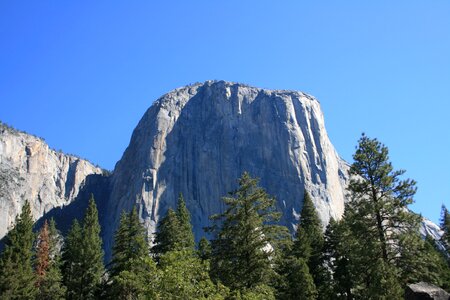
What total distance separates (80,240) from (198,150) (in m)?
94.3

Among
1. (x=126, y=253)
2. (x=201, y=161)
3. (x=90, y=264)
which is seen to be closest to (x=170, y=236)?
(x=126, y=253)

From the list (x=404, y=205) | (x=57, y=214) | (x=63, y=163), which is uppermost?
(x=63, y=163)

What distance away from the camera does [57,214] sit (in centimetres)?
15150

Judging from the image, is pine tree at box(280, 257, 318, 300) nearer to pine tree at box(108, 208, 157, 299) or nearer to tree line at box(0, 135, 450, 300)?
tree line at box(0, 135, 450, 300)

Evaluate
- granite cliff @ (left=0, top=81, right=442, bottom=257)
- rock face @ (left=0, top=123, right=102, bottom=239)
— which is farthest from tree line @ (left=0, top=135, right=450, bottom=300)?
rock face @ (left=0, top=123, right=102, bottom=239)

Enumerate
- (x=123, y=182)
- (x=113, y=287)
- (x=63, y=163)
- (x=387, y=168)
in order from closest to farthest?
(x=387, y=168)
(x=113, y=287)
(x=123, y=182)
(x=63, y=163)

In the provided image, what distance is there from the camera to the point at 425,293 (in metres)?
22.7

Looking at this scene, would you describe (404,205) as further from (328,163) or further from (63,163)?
(63,163)

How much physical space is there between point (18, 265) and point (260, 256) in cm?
2621

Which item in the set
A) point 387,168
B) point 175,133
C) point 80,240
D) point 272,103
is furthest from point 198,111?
point 387,168

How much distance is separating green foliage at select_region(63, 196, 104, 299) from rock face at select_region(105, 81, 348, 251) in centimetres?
7004

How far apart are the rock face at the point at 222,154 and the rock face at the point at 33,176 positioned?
2157 cm

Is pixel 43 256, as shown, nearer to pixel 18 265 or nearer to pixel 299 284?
pixel 18 265

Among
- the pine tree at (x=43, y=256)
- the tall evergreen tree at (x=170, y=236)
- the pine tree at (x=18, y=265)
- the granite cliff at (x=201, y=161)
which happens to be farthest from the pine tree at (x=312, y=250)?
the granite cliff at (x=201, y=161)
